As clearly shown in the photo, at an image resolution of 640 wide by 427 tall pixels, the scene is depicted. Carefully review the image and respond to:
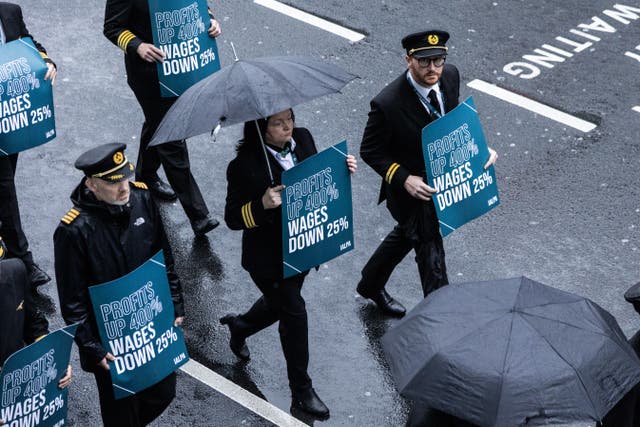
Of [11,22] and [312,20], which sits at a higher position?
[11,22]

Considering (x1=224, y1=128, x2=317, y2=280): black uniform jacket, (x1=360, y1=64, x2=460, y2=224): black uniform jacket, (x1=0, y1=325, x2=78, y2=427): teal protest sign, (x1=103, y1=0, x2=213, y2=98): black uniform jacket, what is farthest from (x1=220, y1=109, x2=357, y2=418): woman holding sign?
(x1=103, y1=0, x2=213, y2=98): black uniform jacket

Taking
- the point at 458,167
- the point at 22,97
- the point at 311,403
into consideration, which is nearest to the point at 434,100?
the point at 458,167

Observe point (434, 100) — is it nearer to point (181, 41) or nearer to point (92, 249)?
point (181, 41)

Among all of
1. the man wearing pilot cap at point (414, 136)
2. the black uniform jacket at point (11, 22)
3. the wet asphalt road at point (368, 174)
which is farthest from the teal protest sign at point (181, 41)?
the man wearing pilot cap at point (414, 136)

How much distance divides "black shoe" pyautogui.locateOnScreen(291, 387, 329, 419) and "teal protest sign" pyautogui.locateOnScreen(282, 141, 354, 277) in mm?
858

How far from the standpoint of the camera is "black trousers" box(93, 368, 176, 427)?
641cm

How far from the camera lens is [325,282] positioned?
28.5 ft

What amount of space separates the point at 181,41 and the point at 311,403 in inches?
117

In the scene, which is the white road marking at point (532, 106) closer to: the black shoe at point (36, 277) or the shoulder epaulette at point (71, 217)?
the black shoe at point (36, 277)

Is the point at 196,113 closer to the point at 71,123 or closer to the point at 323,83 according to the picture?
the point at 323,83

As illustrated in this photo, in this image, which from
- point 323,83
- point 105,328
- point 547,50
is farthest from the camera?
point 547,50

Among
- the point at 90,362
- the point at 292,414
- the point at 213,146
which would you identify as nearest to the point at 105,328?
the point at 90,362

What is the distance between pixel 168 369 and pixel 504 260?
3.22 metres

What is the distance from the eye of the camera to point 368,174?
9.84 metres
